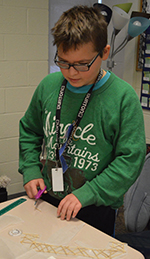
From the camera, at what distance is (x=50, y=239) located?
87 centimetres

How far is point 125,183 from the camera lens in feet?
3.41

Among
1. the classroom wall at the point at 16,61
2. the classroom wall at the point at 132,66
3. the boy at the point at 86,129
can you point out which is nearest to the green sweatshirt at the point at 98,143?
the boy at the point at 86,129

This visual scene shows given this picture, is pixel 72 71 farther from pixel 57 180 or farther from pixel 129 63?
pixel 129 63

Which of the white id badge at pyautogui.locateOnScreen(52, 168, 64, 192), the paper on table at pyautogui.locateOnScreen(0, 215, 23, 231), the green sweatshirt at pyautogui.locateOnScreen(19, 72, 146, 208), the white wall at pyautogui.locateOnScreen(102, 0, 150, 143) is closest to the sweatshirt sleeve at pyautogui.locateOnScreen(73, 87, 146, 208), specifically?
the green sweatshirt at pyautogui.locateOnScreen(19, 72, 146, 208)

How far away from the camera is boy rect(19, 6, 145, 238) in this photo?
100 cm

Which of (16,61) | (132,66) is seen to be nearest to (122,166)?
(16,61)

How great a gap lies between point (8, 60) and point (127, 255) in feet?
6.96

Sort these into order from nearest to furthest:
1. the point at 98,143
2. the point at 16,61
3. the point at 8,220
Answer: the point at 8,220
the point at 98,143
the point at 16,61

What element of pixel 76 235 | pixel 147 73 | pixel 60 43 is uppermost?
pixel 60 43

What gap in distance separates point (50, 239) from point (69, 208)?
0.14 m

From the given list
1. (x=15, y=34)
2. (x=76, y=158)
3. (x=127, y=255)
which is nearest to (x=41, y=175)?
(x=76, y=158)

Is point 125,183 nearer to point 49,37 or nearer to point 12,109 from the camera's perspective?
point 12,109

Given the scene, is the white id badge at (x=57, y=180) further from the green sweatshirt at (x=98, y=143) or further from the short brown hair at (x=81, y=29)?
the short brown hair at (x=81, y=29)

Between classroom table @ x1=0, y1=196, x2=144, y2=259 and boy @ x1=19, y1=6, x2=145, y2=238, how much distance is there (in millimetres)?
61
